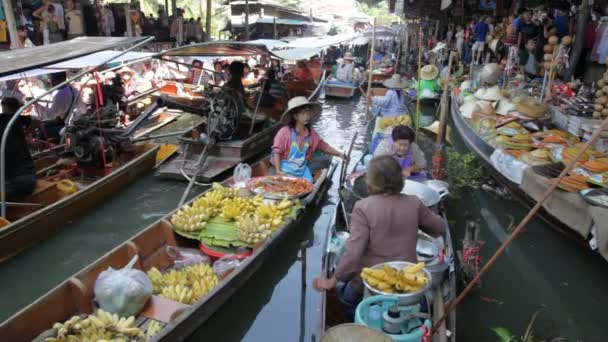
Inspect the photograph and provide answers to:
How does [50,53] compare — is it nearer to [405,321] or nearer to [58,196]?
[58,196]

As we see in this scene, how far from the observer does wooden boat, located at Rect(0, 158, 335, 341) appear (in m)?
3.13

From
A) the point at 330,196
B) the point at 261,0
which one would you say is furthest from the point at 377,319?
the point at 261,0

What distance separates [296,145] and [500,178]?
300 centimetres

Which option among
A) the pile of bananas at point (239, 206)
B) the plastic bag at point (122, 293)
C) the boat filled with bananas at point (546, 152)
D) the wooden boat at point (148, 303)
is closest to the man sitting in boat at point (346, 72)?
the boat filled with bananas at point (546, 152)

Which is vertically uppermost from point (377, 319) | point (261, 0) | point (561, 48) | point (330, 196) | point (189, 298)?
point (261, 0)

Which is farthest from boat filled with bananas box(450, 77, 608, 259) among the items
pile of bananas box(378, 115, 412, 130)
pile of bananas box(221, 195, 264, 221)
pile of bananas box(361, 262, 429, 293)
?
pile of bananas box(221, 195, 264, 221)

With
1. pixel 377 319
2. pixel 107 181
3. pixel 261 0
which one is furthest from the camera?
pixel 261 0

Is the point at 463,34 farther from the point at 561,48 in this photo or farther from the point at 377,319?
the point at 377,319

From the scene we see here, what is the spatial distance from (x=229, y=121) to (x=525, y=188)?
4.56 m

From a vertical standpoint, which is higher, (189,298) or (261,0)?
(261,0)

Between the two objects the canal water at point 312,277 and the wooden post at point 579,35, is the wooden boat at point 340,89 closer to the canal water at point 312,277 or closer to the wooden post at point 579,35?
the wooden post at point 579,35

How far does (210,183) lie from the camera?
22.6ft

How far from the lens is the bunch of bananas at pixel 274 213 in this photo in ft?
15.5

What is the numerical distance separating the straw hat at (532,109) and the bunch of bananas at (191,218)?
5.36 metres
